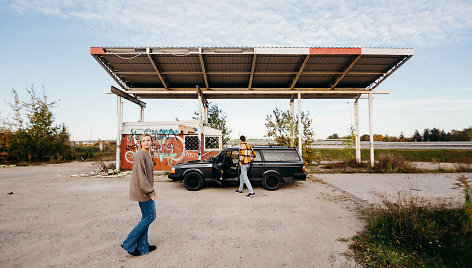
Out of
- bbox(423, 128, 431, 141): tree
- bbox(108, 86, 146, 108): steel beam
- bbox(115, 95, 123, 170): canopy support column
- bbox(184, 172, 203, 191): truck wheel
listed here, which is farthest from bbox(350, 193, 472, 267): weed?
bbox(423, 128, 431, 141): tree

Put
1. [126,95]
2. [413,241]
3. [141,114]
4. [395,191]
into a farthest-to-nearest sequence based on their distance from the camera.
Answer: [141,114] < [126,95] < [395,191] < [413,241]

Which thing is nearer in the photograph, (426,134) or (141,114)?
(141,114)

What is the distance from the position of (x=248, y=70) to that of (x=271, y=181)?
666 cm

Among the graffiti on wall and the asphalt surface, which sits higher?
the graffiti on wall

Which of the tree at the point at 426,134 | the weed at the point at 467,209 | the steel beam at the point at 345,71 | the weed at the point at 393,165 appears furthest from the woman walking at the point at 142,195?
the tree at the point at 426,134

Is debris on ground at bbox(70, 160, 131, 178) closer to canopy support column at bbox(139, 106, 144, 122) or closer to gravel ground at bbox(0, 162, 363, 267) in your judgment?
gravel ground at bbox(0, 162, 363, 267)

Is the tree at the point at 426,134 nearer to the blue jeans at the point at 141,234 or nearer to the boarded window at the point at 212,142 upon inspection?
the boarded window at the point at 212,142

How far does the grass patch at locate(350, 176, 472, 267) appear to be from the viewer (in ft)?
8.87

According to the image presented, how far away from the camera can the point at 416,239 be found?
10.5 feet

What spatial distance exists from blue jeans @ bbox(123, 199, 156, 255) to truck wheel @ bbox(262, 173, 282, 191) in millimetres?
4860

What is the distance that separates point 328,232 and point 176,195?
15.6ft

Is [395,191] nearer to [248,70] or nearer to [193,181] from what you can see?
Answer: [193,181]

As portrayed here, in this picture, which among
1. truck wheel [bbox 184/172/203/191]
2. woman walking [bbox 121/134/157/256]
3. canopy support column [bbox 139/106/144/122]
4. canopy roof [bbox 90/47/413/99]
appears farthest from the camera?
canopy support column [bbox 139/106/144/122]

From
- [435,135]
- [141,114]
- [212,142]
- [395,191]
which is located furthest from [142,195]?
[435,135]
